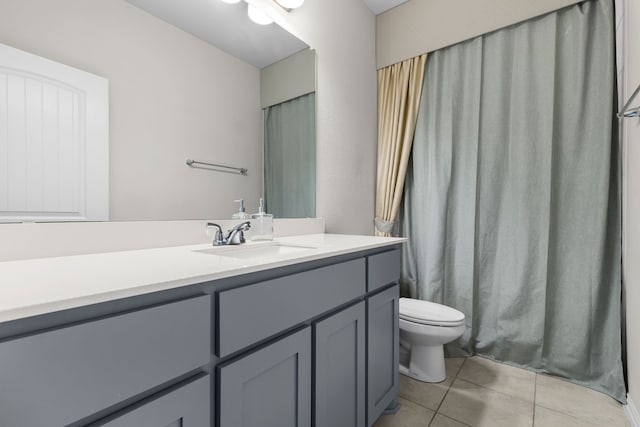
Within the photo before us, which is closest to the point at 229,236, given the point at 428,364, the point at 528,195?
the point at 428,364

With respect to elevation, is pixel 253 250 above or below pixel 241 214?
below

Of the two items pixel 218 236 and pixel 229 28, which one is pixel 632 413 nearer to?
pixel 218 236

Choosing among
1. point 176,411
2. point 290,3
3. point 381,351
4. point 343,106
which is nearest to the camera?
point 176,411

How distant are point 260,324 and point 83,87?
0.91m

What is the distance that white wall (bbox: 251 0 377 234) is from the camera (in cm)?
187

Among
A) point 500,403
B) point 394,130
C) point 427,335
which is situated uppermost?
point 394,130

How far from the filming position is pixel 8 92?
0.81 metres

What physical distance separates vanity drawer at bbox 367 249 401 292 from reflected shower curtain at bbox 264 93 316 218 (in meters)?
0.57

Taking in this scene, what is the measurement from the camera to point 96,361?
1.69 ft

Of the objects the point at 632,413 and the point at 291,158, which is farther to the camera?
the point at 291,158

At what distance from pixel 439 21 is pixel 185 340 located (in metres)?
2.40

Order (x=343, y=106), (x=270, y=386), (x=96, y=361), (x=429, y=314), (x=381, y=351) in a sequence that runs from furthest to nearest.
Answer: (x=343, y=106) → (x=429, y=314) → (x=381, y=351) → (x=270, y=386) → (x=96, y=361)

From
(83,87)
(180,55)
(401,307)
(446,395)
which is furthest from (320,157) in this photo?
(446,395)

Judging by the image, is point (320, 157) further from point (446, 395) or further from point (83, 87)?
point (446, 395)
